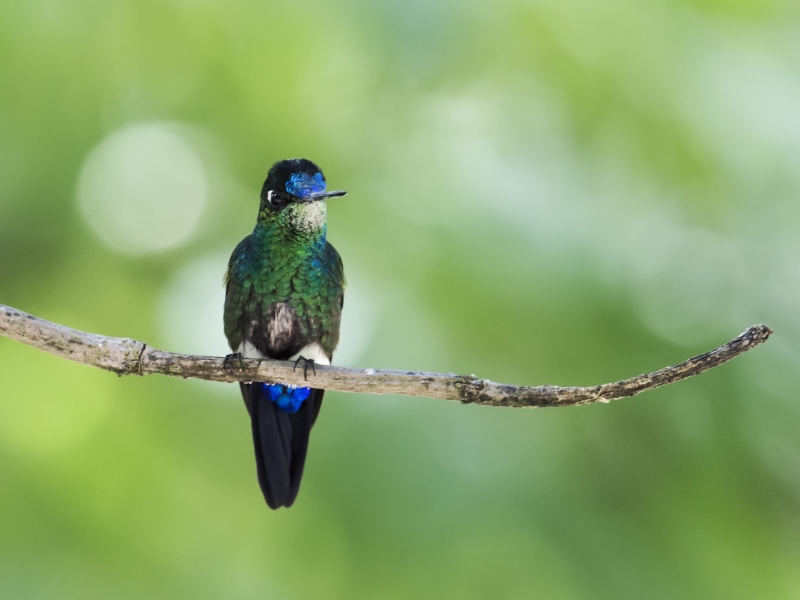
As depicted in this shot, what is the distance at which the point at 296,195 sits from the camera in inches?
132

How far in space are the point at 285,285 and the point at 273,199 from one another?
1.17 ft

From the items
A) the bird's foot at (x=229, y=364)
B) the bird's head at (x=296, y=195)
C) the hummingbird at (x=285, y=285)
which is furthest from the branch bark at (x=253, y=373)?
the bird's head at (x=296, y=195)

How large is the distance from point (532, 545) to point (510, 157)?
2.36 meters

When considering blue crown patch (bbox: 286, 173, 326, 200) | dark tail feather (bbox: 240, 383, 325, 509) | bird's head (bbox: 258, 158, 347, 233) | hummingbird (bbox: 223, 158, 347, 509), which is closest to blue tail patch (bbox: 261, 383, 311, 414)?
dark tail feather (bbox: 240, 383, 325, 509)

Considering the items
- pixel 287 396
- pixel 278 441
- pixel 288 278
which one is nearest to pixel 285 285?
pixel 288 278

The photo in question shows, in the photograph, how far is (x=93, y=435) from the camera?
544 cm

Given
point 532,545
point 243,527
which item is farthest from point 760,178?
point 243,527

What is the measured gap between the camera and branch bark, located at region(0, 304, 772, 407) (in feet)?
7.57

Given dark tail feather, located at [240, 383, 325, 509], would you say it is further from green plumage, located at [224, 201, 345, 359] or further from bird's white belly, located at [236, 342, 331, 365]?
green plumage, located at [224, 201, 345, 359]

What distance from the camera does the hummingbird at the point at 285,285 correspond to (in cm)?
337

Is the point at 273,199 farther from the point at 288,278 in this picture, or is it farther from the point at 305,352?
the point at 305,352

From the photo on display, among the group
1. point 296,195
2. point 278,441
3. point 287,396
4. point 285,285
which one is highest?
point 296,195

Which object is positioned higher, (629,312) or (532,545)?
(629,312)

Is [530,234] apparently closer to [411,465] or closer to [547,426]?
[547,426]
